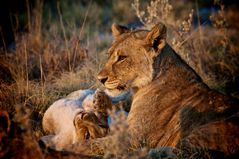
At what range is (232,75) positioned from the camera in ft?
28.5

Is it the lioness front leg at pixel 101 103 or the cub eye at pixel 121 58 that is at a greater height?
the cub eye at pixel 121 58

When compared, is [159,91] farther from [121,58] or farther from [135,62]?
[121,58]

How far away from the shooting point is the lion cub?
17.0 ft

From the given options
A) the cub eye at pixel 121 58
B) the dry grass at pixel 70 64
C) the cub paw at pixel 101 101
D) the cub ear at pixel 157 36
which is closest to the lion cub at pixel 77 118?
the cub paw at pixel 101 101

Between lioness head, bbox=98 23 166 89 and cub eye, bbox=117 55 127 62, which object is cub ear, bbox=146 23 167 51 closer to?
lioness head, bbox=98 23 166 89

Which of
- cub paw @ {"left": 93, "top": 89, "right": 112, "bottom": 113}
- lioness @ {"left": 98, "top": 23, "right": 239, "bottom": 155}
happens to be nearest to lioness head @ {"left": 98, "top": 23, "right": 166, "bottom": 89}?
lioness @ {"left": 98, "top": 23, "right": 239, "bottom": 155}

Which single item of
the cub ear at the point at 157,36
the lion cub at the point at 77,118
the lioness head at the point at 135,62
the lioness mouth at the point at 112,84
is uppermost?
the cub ear at the point at 157,36

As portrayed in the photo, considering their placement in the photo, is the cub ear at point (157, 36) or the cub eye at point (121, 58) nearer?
the cub ear at point (157, 36)

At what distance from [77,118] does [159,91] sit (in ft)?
3.01

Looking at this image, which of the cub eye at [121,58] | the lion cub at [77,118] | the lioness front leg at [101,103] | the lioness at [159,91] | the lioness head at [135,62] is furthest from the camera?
the lioness front leg at [101,103]

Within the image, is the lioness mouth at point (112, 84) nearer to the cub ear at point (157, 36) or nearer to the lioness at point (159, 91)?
the lioness at point (159, 91)

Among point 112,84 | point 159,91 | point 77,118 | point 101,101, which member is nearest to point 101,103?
point 101,101

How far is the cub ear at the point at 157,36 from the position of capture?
526 cm

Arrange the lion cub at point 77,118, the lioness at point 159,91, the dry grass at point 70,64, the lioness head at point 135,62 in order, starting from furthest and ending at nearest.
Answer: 1. the dry grass at point 70,64
2. the lioness head at point 135,62
3. the lion cub at point 77,118
4. the lioness at point 159,91
